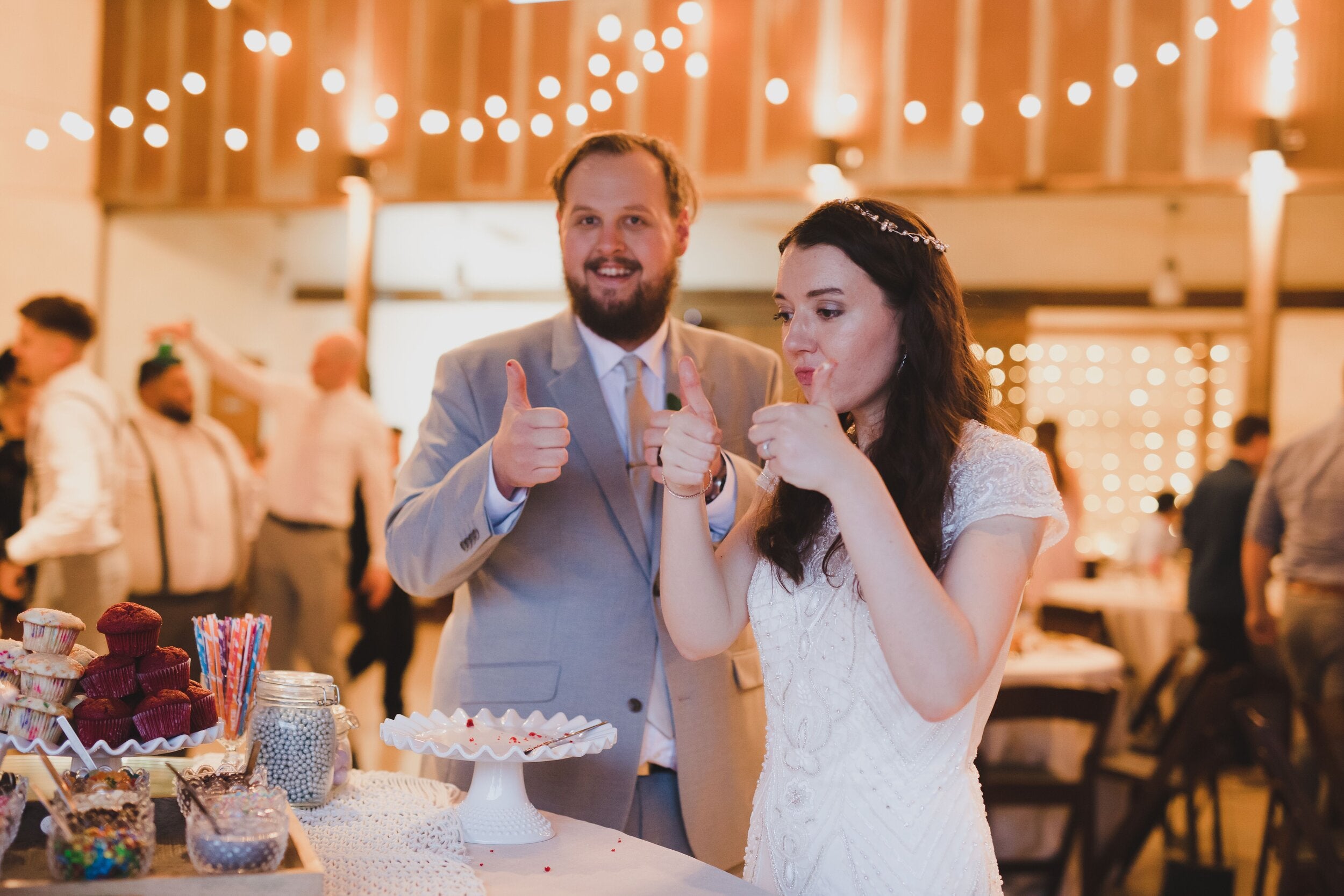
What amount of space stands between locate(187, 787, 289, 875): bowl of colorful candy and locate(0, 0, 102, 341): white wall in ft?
18.3

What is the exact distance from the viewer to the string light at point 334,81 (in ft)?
21.9

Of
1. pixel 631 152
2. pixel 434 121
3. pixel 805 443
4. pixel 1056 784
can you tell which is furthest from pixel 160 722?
pixel 434 121

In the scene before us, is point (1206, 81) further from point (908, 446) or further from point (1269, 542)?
point (908, 446)

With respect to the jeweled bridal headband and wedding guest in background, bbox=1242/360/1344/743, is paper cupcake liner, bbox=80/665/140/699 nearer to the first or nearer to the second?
the jeweled bridal headband

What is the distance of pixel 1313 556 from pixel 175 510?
4471 mm

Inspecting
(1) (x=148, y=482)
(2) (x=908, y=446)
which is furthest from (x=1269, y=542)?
(1) (x=148, y=482)

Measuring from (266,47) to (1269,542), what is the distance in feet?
19.8

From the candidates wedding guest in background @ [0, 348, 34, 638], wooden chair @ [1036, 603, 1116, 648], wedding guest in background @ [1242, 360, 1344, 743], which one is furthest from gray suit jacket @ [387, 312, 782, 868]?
wedding guest in background @ [1242, 360, 1344, 743]

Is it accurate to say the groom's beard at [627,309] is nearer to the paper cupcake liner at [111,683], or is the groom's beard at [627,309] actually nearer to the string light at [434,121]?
the paper cupcake liner at [111,683]

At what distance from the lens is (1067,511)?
5.36 meters

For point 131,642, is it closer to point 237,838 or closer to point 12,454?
point 237,838

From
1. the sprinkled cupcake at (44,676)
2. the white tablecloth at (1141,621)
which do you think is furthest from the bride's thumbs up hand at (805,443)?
the white tablecloth at (1141,621)

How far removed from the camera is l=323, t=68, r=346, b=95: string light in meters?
6.66

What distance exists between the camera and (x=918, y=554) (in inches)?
50.1
